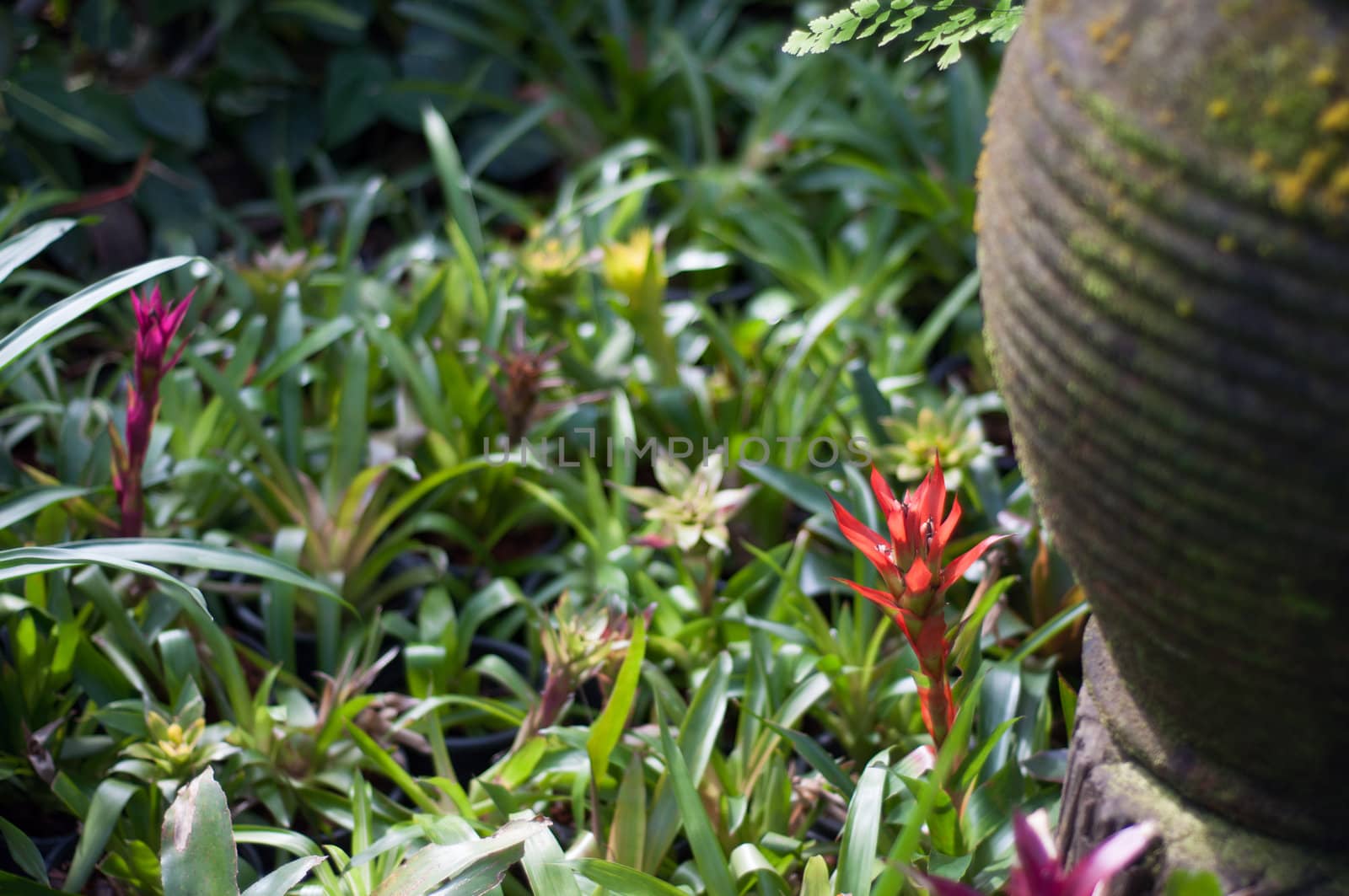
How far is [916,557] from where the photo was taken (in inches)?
42.8

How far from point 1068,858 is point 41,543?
4.48 feet

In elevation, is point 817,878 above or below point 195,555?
below

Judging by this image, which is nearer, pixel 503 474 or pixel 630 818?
pixel 630 818

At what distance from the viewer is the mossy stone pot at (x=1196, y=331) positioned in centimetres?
78

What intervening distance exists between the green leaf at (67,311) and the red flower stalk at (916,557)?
810 millimetres

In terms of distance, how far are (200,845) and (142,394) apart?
551 mm

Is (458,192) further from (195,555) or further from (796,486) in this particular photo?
(195,555)

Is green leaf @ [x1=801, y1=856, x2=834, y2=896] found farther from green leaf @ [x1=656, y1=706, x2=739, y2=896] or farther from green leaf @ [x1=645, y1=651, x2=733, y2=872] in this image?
green leaf @ [x1=645, y1=651, x2=733, y2=872]

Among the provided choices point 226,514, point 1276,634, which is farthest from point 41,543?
point 1276,634

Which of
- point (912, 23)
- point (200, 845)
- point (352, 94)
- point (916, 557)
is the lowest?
point (200, 845)

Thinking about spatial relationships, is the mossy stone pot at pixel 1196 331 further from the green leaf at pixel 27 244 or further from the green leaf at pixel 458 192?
the green leaf at pixel 458 192

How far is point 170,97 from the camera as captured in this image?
8.85 ft

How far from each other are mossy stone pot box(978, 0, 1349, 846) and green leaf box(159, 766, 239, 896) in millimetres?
845

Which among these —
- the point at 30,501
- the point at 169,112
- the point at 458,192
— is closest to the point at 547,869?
the point at 30,501
